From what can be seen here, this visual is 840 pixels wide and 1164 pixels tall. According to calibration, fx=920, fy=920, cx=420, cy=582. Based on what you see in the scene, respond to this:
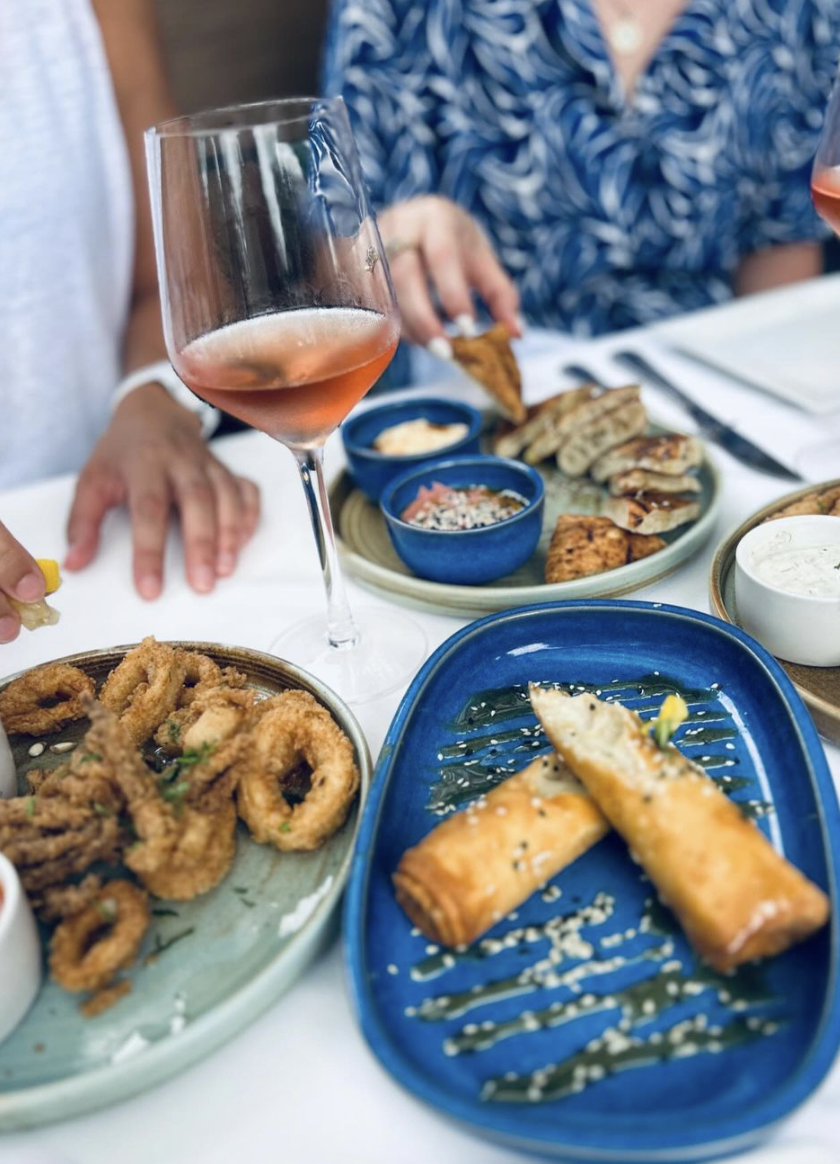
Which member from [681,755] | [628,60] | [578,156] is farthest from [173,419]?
[628,60]

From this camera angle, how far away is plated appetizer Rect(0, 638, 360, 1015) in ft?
2.77

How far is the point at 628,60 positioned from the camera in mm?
2775

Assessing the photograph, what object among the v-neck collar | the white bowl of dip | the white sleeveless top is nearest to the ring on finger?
the white sleeveless top

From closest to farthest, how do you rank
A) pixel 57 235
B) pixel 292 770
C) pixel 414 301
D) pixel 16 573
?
pixel 292 770
pixel 16 573
pixel 414 301
pixel 57 235

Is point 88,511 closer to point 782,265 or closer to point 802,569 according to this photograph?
point 802,569

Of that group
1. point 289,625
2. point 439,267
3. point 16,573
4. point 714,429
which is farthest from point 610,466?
point 16,573

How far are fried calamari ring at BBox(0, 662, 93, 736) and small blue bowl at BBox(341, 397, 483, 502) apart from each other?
66 cm

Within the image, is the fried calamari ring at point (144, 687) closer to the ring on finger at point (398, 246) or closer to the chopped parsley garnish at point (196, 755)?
the chopped parsley garnish at point (196, 755)

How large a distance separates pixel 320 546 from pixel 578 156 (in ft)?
6.75

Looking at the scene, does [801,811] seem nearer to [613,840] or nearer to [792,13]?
[613,840]

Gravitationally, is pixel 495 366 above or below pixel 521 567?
above

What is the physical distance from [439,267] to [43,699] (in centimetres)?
137

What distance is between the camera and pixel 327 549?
1284 mm

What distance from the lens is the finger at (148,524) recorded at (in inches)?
60.7
